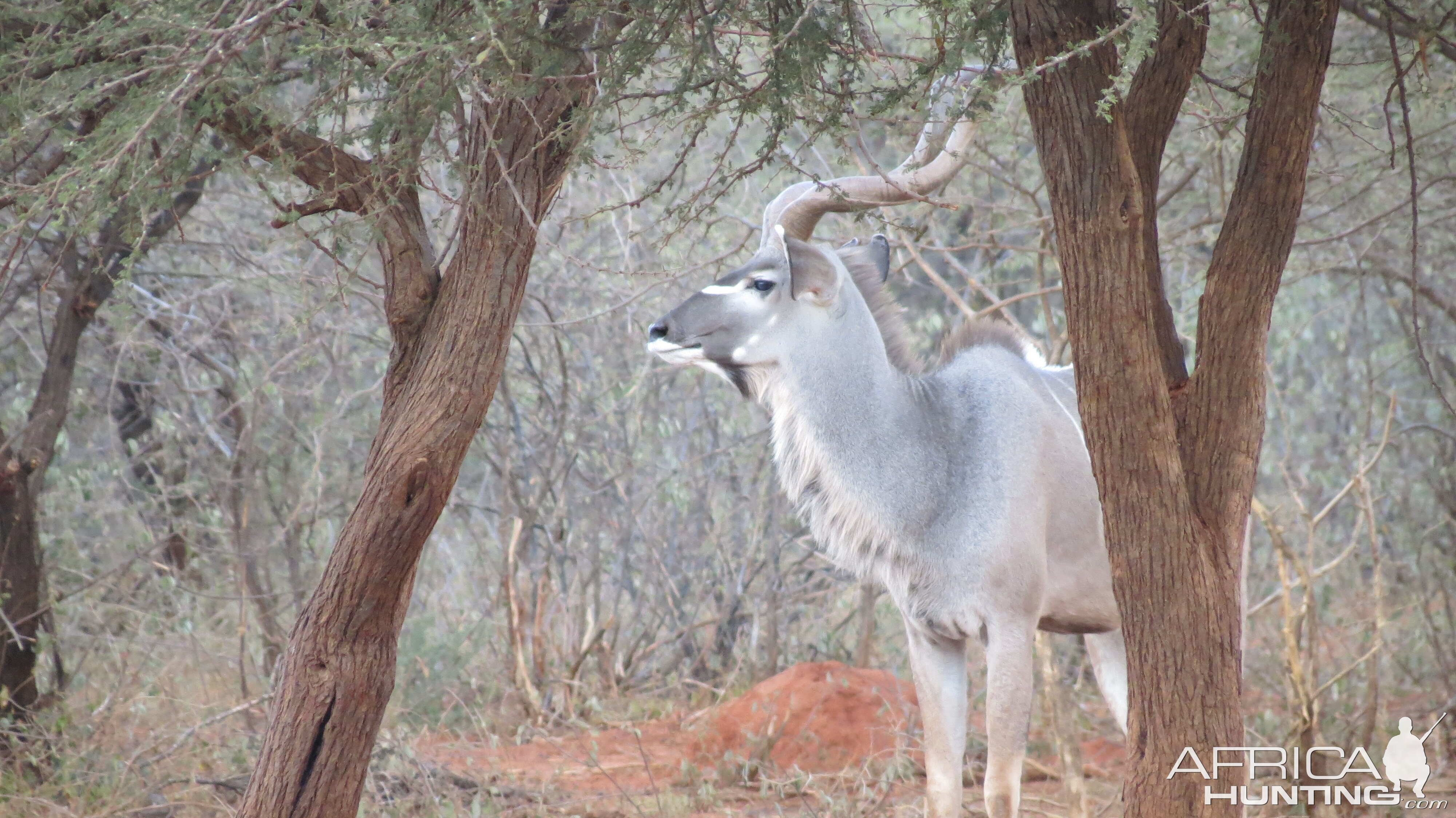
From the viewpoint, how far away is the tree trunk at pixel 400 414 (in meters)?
3.55

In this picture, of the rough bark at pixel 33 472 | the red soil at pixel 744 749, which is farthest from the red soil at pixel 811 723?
the rough bark at pixel 33 472

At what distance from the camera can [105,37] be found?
3.22m

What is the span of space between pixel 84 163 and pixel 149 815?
2.91 metres

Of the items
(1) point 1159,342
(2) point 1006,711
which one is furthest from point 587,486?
(1) point 1159,342

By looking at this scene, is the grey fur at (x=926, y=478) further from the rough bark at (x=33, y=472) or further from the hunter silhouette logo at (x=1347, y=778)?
the rough bark at (x=33, y=472)

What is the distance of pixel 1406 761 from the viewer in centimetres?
533

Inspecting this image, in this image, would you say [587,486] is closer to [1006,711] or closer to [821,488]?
[821,488]

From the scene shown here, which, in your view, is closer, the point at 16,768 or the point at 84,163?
the point at 84,163

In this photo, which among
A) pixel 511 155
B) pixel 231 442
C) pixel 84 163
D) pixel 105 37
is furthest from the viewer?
pixel 231 442

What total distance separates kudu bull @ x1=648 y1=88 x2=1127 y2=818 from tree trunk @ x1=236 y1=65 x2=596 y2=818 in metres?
0.84

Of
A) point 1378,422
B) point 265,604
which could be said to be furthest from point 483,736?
point 1378,422

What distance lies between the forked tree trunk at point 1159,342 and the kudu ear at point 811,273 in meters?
1.27

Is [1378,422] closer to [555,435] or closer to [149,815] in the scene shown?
[555,435]

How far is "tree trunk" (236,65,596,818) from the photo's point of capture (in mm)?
3551
